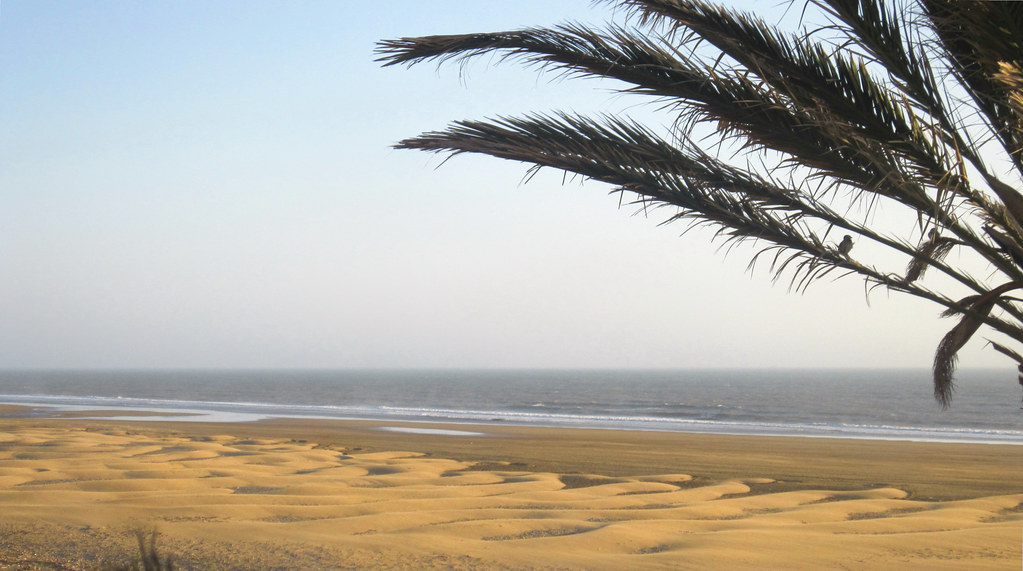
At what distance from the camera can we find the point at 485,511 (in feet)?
21.4

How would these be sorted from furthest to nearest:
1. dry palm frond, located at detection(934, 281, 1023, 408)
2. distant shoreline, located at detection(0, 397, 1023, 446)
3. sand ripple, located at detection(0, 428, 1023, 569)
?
distant shoreline, located at detection(0, 397, 1023, 446), sand ripple, located at detection(0, 428, 1023, 569), dry palm frond, located at detection(934, 281, 1023, 408)

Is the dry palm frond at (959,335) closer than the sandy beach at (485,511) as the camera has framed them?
Yes

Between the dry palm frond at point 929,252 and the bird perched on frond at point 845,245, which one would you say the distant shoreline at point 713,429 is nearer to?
the dry palm frond at point 929,252

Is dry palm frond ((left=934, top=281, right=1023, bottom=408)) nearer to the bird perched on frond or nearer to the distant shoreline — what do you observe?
the bird perched on frond

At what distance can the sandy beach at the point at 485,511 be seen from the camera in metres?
4.89

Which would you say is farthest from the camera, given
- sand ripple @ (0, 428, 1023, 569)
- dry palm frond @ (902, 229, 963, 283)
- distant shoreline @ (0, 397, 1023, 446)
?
distant shoreline @ (0, 397, 1023, 446)

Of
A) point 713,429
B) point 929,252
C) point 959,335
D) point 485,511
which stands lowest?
point 713,429

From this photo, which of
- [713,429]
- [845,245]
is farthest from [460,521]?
[713,429]

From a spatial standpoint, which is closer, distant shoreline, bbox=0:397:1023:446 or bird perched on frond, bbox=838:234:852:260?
bird perched on frond, bbox=838:234:852:260

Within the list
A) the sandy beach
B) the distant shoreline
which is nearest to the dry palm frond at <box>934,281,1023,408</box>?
the sandy beach

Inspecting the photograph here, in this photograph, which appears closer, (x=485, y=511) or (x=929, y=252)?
(x=929, y=252)

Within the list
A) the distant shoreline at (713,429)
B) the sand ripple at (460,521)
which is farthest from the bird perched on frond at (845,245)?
the distant shoreline at (713,429)

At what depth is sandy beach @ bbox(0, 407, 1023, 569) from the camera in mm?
4887

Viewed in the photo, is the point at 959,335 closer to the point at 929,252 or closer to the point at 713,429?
the point at 929,252
